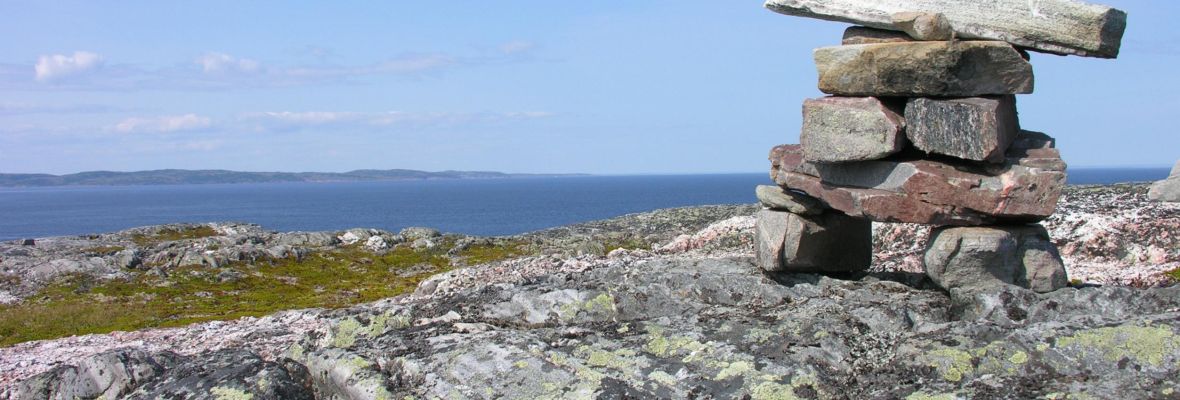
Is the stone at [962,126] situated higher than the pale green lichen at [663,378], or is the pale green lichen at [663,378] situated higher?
the stone at [962,126]

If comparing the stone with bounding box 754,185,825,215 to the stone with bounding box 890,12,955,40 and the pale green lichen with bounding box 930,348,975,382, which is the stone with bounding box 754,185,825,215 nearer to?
the stone with bounding box 890,12,955,40

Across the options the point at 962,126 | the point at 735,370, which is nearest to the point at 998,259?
the point at 962,126

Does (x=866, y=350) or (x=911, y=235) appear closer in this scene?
(x=866, y=350)

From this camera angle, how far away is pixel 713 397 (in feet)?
41.9

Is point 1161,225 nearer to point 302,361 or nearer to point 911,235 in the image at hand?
point 911,235

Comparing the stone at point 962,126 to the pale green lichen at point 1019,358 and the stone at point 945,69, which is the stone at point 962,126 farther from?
the pale green lichen at point 1019,358

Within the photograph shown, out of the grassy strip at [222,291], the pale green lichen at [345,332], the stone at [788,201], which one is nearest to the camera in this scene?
the pale green lichen at [345,332]

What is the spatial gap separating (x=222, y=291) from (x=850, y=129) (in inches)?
1597

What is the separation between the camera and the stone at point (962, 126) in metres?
16.1

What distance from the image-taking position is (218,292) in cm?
4731

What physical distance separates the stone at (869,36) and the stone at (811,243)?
13.4 feet

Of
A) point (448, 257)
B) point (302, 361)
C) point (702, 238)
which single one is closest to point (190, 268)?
point (448, 257)

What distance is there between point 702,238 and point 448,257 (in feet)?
68.3

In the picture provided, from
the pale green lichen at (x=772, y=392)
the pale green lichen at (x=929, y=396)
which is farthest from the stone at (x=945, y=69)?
the pale green lichen at (x=772, y=392)
